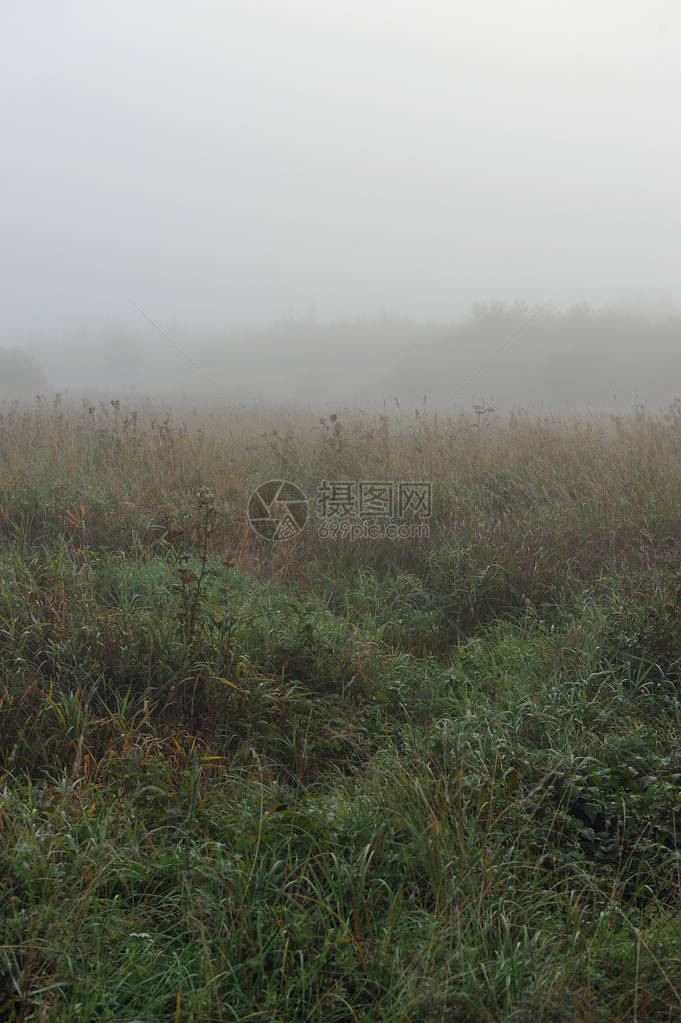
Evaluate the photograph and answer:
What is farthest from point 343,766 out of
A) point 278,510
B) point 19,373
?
point 19,373

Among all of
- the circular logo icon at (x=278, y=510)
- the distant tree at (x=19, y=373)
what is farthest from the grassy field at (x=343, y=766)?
the distant tree at (x=19, y=373)

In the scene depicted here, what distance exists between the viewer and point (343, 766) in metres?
2.73

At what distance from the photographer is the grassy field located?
65.0 inches

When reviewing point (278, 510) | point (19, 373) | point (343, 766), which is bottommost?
point (343, 766)

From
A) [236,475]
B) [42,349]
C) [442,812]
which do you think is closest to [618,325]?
[236,475]

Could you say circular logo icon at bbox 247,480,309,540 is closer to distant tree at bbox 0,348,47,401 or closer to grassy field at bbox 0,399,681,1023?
grassy field at bbox 0,399,681,1023

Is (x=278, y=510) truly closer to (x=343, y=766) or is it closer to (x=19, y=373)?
(x=343, y=766)

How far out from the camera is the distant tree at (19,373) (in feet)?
75.7

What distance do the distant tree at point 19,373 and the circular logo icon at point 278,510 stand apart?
19.8 m

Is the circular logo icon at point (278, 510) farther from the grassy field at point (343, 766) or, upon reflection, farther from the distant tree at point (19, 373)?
the distant tree at point (19, 373)

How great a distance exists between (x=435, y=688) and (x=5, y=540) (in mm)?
3198

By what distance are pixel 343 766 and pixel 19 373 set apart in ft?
83.7

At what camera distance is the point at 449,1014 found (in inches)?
60.3

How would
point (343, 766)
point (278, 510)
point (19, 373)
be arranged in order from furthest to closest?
point (19, 373) < point (278, 510) < point (343, 766)
